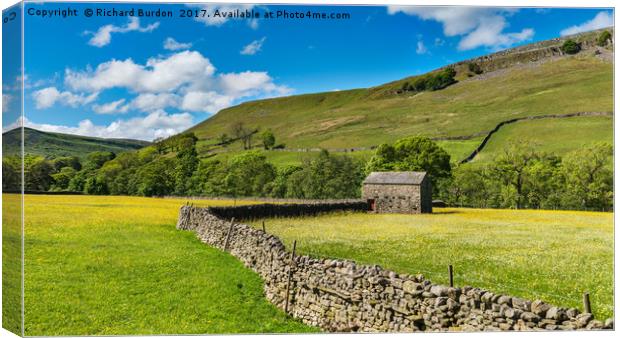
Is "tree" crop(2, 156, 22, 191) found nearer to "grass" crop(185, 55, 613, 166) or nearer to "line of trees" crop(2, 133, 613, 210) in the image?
"line of trees" crop(2, 133, 613, 210)

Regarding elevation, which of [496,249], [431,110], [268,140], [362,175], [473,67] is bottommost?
[496,249]

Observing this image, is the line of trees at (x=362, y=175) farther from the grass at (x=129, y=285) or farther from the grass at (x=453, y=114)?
the grass at (x=129, y=285)

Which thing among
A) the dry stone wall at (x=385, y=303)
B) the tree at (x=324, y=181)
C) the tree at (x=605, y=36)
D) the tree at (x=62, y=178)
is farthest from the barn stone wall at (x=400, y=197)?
the dry stone wall at (x=385, y=303)

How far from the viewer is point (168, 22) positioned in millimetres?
9266

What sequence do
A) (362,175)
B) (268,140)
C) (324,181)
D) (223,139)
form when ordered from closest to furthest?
(324,181) → (362,175) → (223,139) → (268,140)

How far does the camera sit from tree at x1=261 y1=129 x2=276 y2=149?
54.5 meters

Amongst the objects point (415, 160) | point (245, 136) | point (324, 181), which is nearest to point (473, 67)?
point (415, 160)

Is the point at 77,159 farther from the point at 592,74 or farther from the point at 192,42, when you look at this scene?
the point at 592,74

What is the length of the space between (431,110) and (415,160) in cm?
1793

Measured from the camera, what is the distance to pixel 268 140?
179 feet

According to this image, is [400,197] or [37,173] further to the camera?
[400,197]

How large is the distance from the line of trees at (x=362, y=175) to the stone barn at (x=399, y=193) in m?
5.42

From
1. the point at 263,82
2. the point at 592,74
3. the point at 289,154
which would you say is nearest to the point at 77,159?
the point at 263,82

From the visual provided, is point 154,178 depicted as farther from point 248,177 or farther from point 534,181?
point 534,181
